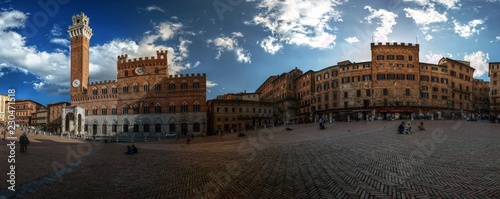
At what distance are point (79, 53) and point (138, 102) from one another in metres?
19.5

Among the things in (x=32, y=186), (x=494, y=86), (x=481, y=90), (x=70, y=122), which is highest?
(x=494, y=86)

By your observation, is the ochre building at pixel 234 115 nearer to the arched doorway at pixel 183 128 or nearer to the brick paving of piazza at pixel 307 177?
the arched doorway at pixel 183 128

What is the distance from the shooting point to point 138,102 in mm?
50094

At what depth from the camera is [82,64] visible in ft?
180

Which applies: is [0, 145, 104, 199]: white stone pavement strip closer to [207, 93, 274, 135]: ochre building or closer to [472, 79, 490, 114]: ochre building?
[207, 93, 274, 135]: ochre building

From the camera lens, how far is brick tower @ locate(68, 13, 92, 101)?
54.6 m

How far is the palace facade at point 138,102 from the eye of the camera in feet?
158

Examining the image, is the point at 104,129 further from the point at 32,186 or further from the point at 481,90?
the point at 481,90

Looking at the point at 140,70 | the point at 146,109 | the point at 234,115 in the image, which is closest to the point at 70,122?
the point at 146,109

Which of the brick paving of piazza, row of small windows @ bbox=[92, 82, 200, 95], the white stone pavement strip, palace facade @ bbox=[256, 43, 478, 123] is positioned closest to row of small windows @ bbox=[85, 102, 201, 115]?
row of small windows @ bbox=[92, 82, 200, 95]

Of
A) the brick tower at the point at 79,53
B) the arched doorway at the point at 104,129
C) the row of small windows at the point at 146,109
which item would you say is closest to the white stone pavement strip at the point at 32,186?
the row of small windows at the point at 146,109

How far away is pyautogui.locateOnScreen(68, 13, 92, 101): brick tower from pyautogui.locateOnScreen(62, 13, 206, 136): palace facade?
22 centimetres

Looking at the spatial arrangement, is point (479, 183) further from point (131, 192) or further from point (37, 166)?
point (37, 166)

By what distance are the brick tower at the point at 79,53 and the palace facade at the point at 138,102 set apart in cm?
22
